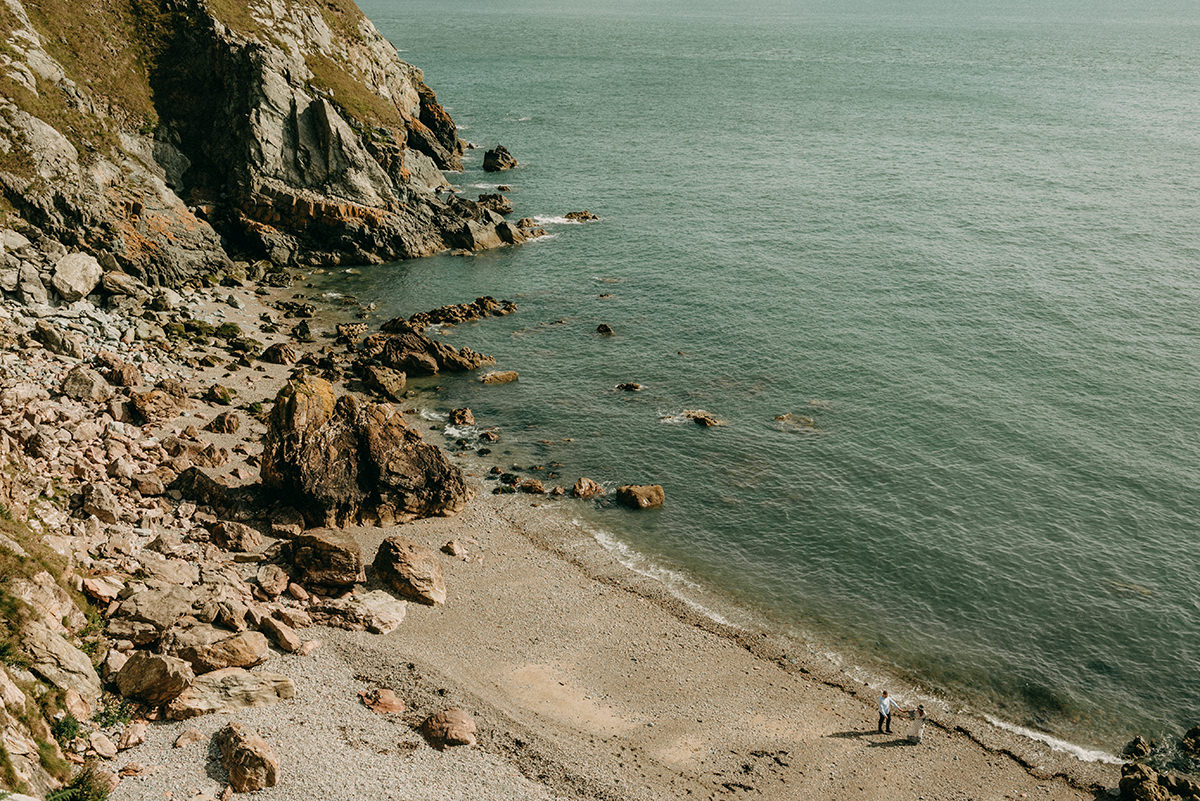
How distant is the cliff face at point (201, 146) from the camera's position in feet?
257

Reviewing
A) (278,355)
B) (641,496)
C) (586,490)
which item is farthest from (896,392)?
(278,355)

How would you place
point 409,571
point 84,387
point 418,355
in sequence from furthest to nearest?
point 418,355
point 84,387
point 409,571

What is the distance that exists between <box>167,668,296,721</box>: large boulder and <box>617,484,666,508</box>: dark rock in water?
26.0 metres

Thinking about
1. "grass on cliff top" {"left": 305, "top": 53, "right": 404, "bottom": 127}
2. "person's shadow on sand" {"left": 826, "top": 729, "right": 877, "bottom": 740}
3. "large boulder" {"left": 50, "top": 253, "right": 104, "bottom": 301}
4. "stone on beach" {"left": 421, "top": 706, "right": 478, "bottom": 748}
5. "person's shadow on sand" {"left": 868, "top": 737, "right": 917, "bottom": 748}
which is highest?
"grass on cliff top" {"left": 305, "top": 53, "right": 404, "bottom": 127}

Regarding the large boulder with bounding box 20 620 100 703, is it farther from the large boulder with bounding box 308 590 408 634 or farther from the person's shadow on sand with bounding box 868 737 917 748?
the person's shadow on sand with bounding box 868 737 917 748

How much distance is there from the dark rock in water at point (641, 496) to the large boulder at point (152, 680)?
98.5ft

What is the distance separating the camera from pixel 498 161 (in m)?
133

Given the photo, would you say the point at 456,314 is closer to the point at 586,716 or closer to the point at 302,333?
the point at 302,333

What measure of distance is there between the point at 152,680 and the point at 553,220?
87328 mm

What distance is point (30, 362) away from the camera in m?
57.6

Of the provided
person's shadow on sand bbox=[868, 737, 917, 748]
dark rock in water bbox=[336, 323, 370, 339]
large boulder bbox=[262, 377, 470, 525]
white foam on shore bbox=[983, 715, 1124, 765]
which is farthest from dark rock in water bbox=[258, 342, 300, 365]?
white foam on shore bbox=[983, 715, 1124, 765]

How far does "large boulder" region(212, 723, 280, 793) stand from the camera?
3219 centimetres

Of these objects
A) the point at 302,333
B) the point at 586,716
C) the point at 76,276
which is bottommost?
the point at 586,716

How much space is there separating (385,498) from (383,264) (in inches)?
1924
